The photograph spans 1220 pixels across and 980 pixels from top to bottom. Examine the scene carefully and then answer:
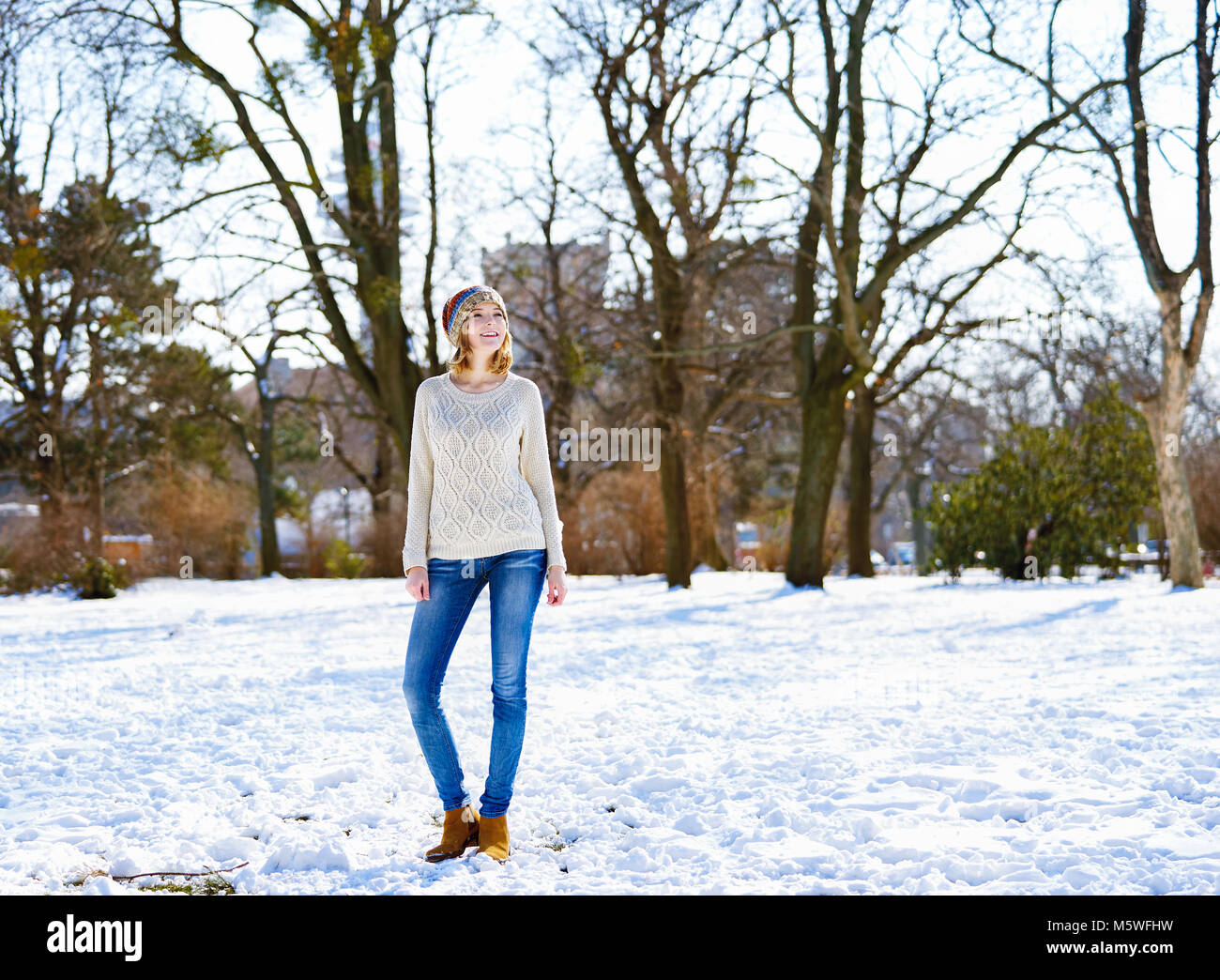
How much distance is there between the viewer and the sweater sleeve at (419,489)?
3.85 m

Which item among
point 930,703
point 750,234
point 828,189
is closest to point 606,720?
point 930,703

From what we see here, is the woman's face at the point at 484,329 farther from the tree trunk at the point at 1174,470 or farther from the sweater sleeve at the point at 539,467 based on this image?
the tree trunk at the point at 1174,470

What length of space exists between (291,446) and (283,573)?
11.4m

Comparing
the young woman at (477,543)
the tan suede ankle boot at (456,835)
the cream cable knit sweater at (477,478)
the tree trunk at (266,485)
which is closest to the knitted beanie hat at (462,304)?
the young woman at (477,543)

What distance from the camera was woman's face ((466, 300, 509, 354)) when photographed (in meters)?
3.89

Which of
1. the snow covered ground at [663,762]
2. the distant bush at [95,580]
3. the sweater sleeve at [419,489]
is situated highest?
the sweater sleeve at [419,489]

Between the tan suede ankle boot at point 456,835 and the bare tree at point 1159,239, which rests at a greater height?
the bare tree at point 1159,239

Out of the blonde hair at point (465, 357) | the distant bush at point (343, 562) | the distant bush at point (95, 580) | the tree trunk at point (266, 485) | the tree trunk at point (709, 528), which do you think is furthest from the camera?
the tree trunk at point (266, 485)

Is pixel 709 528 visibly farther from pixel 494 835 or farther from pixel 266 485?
pixel 494 835

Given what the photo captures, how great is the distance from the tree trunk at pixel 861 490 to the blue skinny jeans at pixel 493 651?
18.1 meters

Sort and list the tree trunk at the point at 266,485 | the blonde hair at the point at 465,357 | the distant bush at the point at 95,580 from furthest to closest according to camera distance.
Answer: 1. the tree trunk at the point at 266,485
2. the distant bush at the point at 95,580
3. the blonde hair at the point at 465,357

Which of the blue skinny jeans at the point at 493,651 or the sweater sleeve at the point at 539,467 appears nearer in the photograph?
the blue skinny jeans at the point at 493,651

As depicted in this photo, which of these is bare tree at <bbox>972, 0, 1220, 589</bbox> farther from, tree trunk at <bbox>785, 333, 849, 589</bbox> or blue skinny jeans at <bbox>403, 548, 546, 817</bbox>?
blue skinny jeans at <bbox>403, 548, 546, 817</bbox>

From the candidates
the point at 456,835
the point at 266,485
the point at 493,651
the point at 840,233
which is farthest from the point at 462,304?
the point at 266,485
